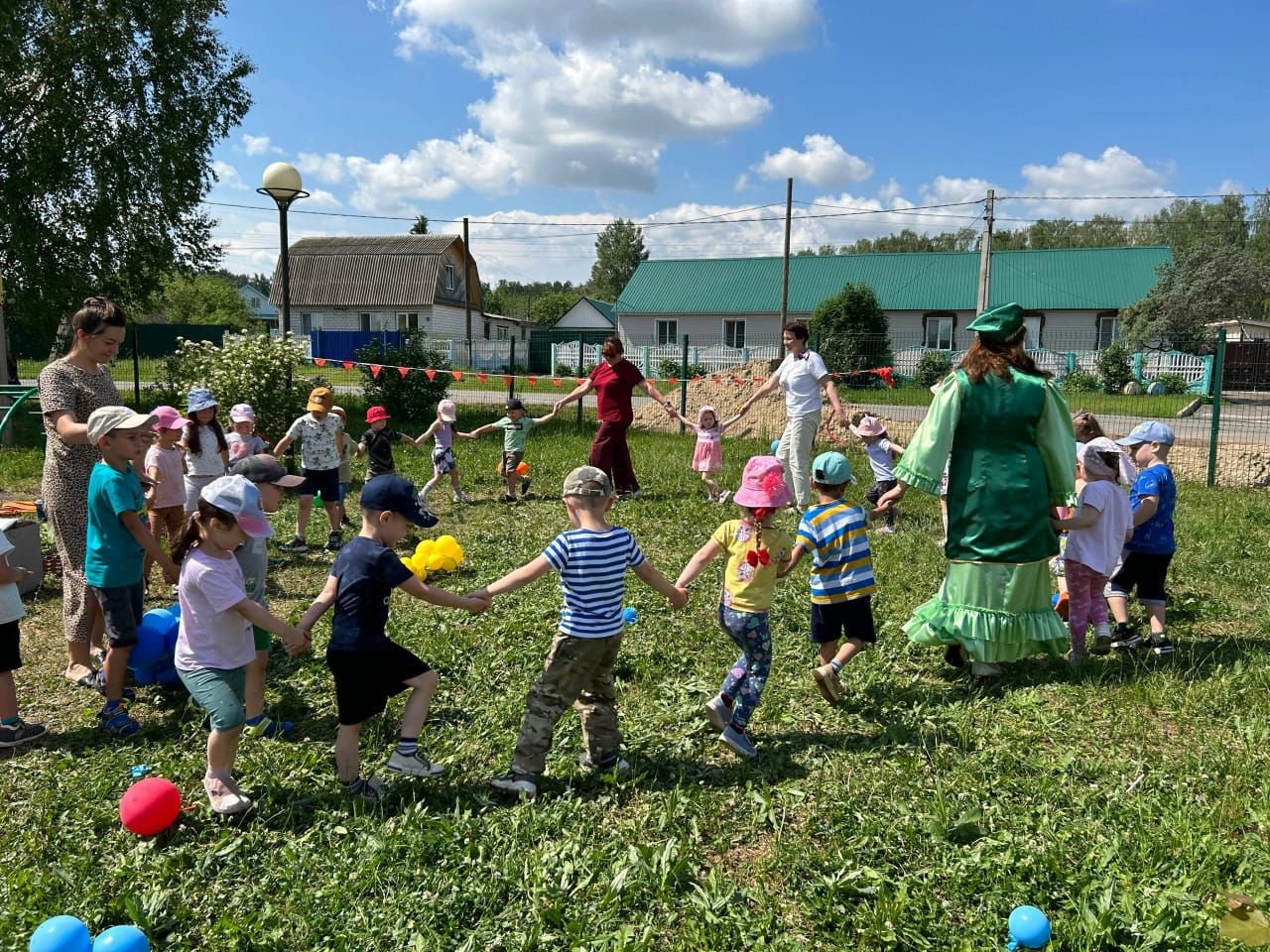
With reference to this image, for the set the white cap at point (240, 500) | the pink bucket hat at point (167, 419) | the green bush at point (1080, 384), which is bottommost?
the white cap at point (240, 500)

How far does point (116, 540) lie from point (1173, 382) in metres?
18.5

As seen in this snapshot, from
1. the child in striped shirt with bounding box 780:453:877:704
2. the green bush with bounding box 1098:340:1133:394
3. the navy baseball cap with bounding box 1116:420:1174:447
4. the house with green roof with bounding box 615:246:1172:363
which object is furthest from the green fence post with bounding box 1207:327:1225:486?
the house with green roof with bounding box 615:246:1172:363

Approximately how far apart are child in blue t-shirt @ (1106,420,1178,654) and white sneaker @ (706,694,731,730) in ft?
9.47

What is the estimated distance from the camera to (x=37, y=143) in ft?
52.4

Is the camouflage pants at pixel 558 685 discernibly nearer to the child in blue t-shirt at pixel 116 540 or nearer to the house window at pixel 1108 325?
the child in blue t-shirt at pixel 116 540

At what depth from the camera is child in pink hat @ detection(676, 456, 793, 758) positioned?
4176mm

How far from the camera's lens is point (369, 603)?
12.0 feet

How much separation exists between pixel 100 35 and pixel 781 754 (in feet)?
63.6

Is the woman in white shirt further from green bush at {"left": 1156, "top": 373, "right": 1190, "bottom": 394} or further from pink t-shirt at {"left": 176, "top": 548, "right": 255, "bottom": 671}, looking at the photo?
green bush at {"left": 1156, "top": 373, "right": 1190, "bottom": 394}

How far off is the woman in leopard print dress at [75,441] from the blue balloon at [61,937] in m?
2.58

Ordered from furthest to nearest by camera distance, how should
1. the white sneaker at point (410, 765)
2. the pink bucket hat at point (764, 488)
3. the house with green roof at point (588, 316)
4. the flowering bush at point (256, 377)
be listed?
the house with green roof at point (588, 316) < the flowering bush at point (256, 377) < the pink bucket hat at point (764, 488) < the white sneaker at point (410, 765)

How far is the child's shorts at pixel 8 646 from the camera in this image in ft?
14.1

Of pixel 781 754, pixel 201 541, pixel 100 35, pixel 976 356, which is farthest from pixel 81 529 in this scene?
pixel 100 35

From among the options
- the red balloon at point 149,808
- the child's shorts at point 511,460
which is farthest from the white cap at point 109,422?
the child's shorts at point 511,460
